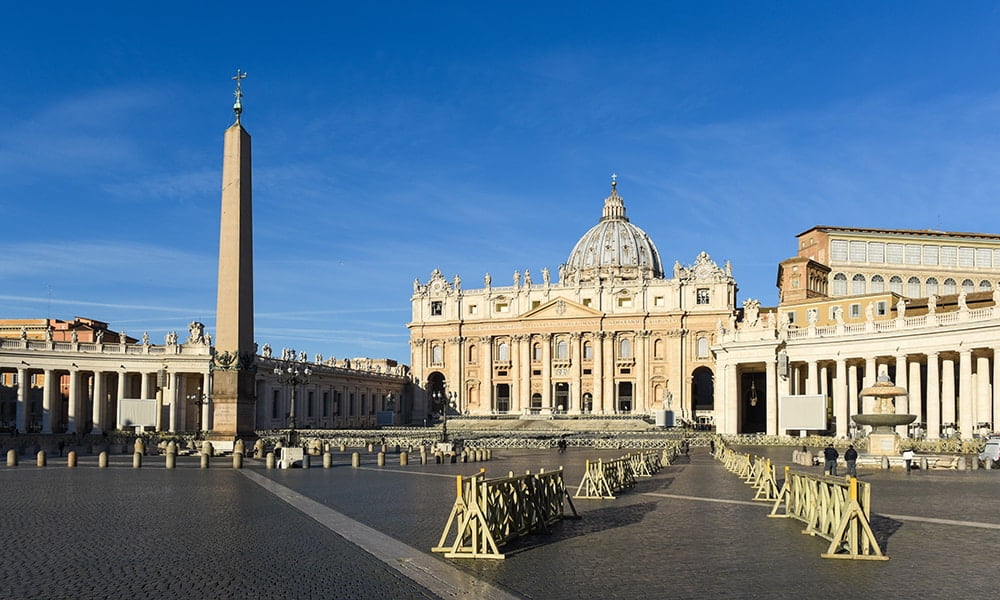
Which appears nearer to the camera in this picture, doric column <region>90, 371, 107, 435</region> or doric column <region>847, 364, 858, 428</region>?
doric column <region>847, 364, 858, 428</region>

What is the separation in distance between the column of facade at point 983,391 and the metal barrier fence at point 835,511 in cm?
3279

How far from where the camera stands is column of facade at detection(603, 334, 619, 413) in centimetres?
9856

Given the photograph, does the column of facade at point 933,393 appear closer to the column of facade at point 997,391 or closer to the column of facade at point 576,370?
the column of facade at point 997,391

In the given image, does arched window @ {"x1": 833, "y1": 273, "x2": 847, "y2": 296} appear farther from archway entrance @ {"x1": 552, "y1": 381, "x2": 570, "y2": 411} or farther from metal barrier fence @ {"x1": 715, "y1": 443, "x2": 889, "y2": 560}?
metal barrier fence @ {"x1": 715, "y1": 443, "x2": 889, "y2": 560}

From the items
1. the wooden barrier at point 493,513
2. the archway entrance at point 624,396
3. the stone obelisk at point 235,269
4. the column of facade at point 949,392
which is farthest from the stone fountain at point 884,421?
the archway entrance at point 624,396

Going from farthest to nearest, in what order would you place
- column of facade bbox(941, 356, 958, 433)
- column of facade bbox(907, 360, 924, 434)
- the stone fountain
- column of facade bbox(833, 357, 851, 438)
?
1. column of facade bbox(833, 357, 851, 438)
2. column of facade bbox(907, 360, 924, 434)
3. column of facade bbox(941, 356, 958, 433)
4. the stone fountain

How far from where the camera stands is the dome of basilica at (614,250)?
130938mm

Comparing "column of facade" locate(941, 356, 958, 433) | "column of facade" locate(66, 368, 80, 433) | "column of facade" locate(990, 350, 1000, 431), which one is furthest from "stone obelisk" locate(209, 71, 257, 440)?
"column of facade" locate(66, 368, 80, 433)

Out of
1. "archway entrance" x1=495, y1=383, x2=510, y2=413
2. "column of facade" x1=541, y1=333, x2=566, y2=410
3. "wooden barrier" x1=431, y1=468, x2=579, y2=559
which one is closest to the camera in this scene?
"wooden barrier" x1=431, y1=468, x2=579, y2=559

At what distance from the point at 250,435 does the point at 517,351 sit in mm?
69515

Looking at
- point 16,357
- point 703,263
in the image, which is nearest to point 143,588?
point 16,357

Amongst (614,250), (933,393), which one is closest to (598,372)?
(614,250)

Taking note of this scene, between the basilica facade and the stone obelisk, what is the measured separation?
Answer: 63.6 m

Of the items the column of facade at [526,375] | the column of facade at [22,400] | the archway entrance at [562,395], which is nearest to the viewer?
the column of facade at [22,400]
